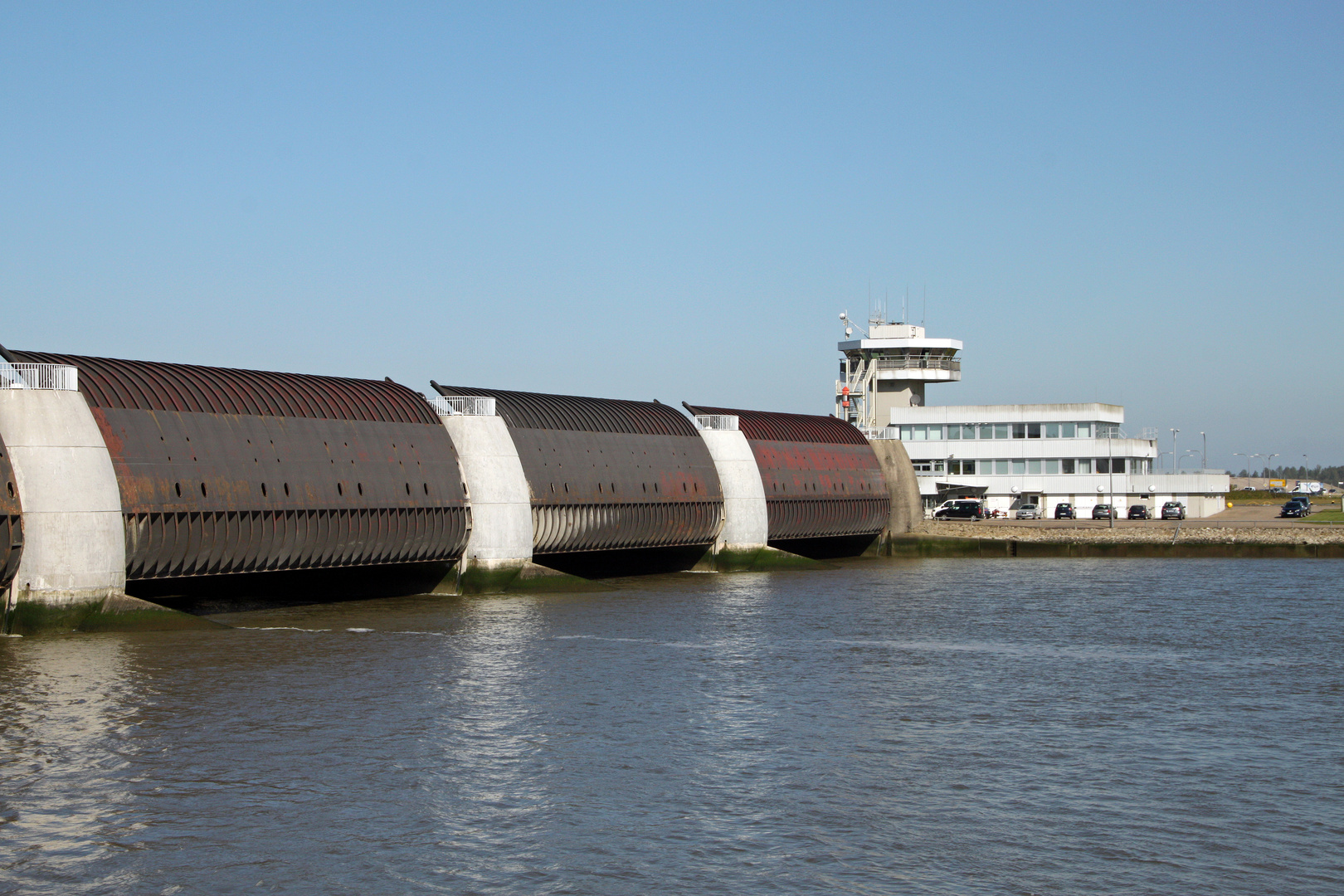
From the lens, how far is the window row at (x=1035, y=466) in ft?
432

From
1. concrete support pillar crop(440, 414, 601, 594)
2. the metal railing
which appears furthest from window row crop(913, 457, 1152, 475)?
concrete support pillar crop(440, 414, 601, 594)

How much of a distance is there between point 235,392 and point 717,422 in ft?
120

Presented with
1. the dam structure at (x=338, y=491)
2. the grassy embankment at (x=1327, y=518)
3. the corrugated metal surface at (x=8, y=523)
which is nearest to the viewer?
the corrugated metal surface at (x=8, y=523)

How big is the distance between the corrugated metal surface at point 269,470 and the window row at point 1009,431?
3121 inches

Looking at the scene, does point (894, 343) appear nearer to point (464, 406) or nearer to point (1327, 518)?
point (1327, 518)

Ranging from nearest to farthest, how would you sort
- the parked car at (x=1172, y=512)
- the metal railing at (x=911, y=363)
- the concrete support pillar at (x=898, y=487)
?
1. the concrete support pillar at (x=898, y=487)
2. the parked car at (x=1172, y=512)
3. the metal railing at (x=911, y=363)

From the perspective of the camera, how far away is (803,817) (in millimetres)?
23328

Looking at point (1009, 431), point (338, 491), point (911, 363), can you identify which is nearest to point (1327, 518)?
point (1009, 431)

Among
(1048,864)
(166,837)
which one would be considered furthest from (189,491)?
(1048,864)

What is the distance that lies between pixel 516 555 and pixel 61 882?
44.2 metres

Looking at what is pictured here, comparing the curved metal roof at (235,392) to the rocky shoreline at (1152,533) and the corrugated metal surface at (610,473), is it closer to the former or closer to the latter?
the corrugated metal surface at (610,473)

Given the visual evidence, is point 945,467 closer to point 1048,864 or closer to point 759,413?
point 759,413

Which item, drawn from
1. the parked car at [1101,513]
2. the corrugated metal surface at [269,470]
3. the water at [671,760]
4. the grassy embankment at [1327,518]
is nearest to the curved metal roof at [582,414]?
the corrugated metal surface at [269,470]

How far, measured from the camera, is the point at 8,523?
42688 mm
